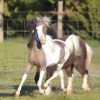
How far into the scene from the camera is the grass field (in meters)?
10.5

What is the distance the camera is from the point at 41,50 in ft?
34.8

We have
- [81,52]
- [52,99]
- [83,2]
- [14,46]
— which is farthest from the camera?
[83,2]

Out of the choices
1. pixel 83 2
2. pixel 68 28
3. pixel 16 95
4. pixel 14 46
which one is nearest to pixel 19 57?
pixel 14 46

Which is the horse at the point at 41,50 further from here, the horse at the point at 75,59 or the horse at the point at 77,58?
the horse at the point at 77,58

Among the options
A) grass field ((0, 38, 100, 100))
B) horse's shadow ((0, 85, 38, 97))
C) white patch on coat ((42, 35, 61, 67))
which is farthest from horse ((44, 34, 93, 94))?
horse's shadow ((0, 85, 38, 97))

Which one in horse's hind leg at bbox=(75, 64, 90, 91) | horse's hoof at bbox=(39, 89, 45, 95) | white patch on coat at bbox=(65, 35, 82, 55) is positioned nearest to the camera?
horse's hoof at bbox=(39, 89, 45, 95)

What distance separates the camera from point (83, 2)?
30875 mm

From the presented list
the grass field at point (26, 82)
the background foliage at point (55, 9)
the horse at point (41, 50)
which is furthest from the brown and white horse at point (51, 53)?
the background foliage at point (55, 9)

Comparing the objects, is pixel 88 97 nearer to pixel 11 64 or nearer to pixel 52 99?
pixel 52 99

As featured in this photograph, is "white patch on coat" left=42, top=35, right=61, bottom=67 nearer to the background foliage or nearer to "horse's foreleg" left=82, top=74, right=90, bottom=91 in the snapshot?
"horse's foreleg" left=82, top=74, right=90, bottom=91

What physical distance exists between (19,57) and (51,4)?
15766 mm

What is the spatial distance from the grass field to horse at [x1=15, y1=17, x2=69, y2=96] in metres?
0.43

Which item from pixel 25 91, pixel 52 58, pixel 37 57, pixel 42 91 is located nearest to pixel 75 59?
pixel 52 58

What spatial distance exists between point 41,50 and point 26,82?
3.03 metres
